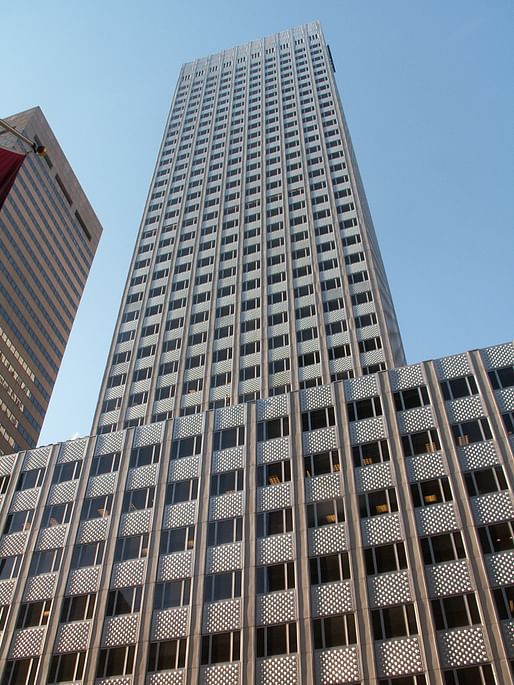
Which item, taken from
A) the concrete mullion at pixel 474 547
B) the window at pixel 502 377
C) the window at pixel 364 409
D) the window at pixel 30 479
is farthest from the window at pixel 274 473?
the window at pixel 30 479

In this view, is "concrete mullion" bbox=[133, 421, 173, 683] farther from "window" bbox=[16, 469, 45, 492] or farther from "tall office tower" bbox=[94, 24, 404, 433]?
"tall office tower" bbox=[94, 24, 404, 433]

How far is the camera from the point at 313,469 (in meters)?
46.4

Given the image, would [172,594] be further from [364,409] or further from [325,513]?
[364,409]

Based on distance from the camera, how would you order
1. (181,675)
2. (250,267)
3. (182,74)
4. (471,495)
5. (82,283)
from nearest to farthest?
(181,675) < (471,495) < (250,267) < (82,283) < (182,74)

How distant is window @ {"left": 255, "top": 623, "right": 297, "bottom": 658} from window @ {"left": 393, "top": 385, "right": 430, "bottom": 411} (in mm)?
18275

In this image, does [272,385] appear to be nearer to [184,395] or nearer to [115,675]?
[184,395]

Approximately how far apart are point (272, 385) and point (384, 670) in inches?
1459

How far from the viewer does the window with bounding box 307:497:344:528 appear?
42938 millimetres

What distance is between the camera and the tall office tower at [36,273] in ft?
312

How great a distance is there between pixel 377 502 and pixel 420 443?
5.65 metres

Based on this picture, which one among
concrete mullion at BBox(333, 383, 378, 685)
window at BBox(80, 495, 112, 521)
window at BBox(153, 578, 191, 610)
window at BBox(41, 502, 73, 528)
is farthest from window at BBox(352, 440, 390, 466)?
window at BBox(41, 502, 73, 528)

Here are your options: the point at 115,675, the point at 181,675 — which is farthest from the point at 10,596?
the point at 181,675

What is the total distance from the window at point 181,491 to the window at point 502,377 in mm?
23923

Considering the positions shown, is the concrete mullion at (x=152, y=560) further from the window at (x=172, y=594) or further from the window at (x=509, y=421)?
the window at (x=509, y=421)
